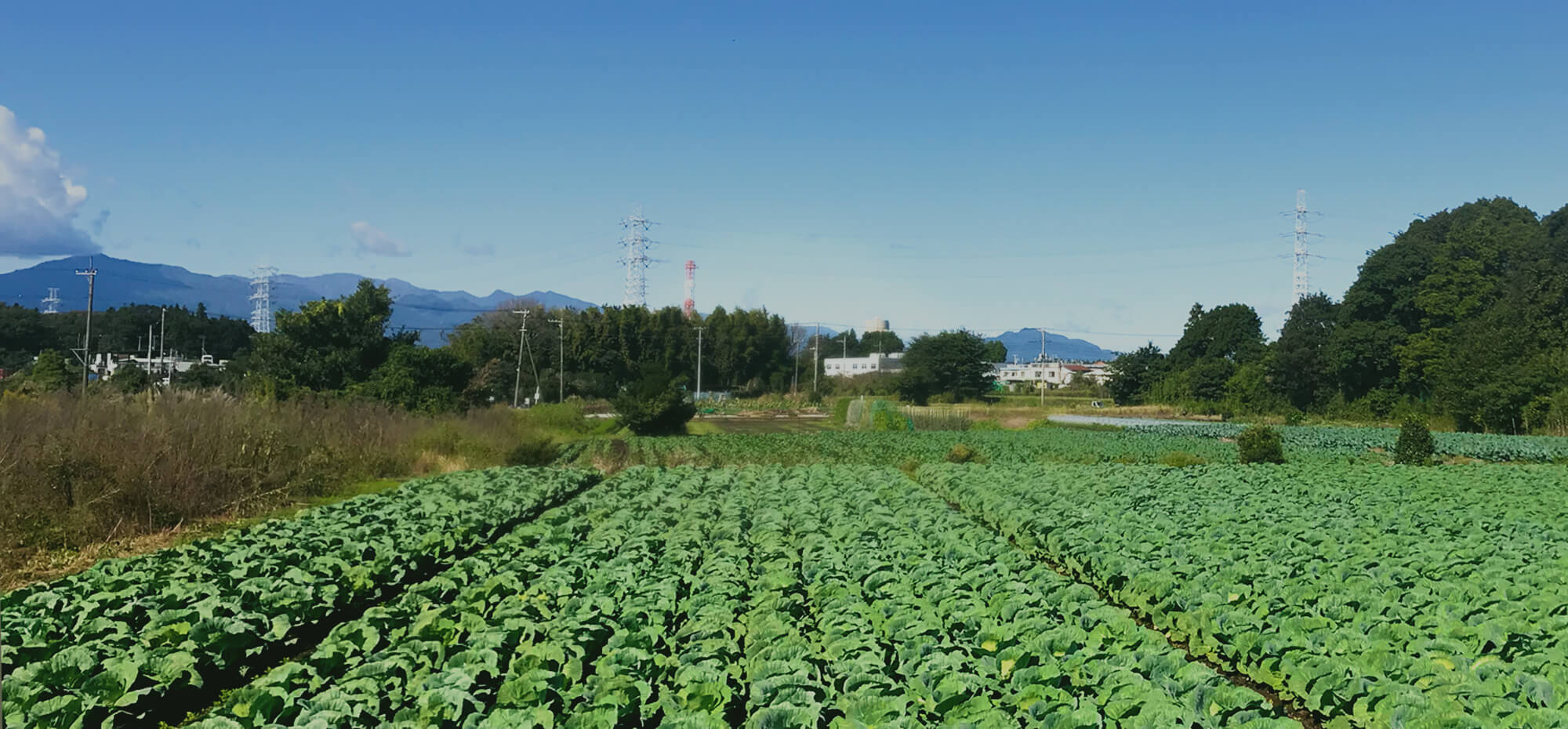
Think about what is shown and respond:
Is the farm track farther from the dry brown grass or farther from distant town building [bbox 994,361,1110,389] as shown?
distant town building [bbox 994,361,1110,389]

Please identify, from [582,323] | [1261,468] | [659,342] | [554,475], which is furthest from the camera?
[659,342]

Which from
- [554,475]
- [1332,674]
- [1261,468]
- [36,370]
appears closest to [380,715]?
[1332,674]

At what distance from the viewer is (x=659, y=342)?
78875mm

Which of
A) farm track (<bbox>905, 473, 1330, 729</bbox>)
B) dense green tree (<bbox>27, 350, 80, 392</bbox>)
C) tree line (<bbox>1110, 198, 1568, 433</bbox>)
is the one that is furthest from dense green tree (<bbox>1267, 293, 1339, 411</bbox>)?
dense green tree (<bbox>27, 350, 80, 392</bbox>)

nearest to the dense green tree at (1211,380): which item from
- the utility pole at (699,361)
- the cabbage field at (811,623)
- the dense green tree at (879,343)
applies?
the utility pole at (699,361)

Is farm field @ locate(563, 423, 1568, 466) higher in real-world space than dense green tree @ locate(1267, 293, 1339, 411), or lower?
lower

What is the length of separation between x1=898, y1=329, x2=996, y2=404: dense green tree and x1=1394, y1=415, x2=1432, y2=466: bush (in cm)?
4633

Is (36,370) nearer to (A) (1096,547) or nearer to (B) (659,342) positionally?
(A) (1096,547)

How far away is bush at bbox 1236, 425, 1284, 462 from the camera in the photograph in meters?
29.6

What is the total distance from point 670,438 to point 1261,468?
2148 cm

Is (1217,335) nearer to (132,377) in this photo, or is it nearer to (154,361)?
(132,377)

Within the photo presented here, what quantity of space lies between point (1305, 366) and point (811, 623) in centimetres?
6523

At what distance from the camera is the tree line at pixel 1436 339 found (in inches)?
1845

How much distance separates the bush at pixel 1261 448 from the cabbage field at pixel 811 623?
14831 mm
